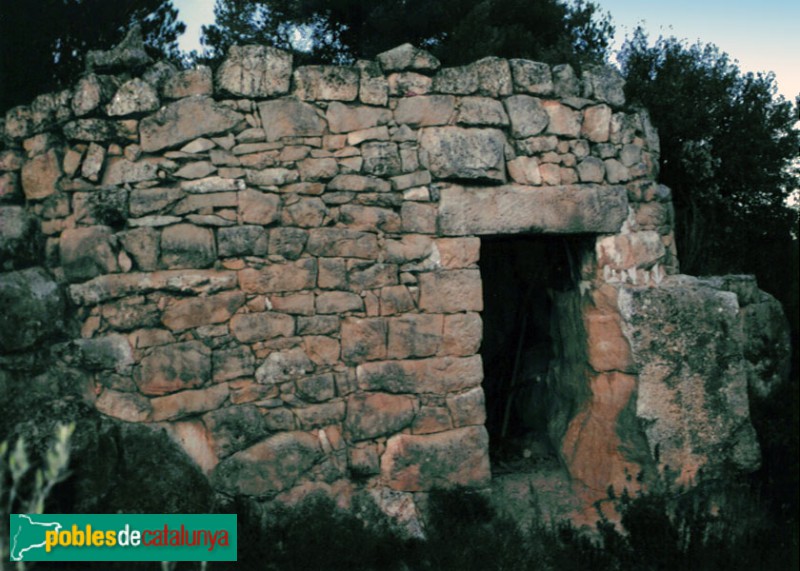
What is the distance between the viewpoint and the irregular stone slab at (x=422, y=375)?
3992 millimetres

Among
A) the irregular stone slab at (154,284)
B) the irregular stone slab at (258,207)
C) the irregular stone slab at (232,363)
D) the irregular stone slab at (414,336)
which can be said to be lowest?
the irregular stone slab at (232,363)

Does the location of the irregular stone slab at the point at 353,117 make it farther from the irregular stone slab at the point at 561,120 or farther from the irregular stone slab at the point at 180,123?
the irregular stone slab at the point at 561,120

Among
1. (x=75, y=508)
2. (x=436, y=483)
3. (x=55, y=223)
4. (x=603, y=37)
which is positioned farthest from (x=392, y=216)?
(x=603, y=37)

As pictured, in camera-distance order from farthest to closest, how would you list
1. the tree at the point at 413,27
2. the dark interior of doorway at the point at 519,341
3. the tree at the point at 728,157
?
the tree at the point at 413,27
the tree at the point at 728,157
the dark interior of doorway at the point at 519,341

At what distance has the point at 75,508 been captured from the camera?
11.6 feet

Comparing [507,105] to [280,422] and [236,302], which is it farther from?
[280,422]

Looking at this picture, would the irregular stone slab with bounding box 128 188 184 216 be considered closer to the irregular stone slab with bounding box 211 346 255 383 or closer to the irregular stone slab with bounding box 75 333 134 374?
the irregular stone slab with bounding box 75 333 134 374

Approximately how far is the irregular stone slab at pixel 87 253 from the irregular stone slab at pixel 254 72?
104cm

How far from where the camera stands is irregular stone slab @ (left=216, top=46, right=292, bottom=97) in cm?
387

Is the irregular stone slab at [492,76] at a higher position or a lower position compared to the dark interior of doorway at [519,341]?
higher

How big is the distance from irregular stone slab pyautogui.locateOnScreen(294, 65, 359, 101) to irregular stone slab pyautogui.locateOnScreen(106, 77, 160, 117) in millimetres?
792

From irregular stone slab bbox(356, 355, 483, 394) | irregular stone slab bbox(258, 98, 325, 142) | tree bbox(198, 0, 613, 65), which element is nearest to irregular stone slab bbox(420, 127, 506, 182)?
irregular stone slab bbox(258, 98, 325, 142)

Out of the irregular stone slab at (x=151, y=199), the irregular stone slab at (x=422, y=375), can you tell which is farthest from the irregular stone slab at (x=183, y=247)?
the irregular stone slab at (x=422, y=375)

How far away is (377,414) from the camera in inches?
157
